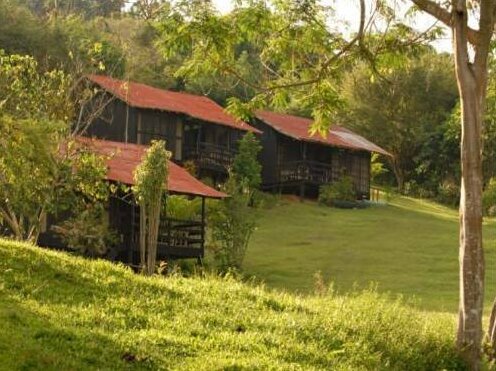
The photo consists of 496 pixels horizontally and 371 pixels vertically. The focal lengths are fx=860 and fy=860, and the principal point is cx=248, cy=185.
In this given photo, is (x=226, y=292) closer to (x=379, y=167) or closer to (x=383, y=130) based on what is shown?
(x=379, y=167)

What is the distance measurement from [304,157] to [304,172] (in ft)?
4.08

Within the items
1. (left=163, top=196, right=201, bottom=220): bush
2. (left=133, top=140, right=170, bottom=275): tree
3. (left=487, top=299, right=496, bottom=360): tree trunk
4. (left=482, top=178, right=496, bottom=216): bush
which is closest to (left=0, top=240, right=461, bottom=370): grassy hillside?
(left=487, top=299, right=496, bottom=360): tree trunk

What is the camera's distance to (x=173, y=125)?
121 feet

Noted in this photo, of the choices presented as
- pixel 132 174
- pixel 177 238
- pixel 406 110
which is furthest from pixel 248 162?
pixel 406 110

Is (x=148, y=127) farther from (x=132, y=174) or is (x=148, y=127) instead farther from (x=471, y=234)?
(x=471, y=234)

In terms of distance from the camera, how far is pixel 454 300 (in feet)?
67.6

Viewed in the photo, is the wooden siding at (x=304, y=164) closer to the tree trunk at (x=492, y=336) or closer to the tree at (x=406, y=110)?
the tree at (x=406, y=110)

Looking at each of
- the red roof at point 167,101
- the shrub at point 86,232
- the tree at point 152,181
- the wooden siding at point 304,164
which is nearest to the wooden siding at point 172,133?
the red roof at point 167,101

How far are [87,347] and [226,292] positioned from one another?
12.4ft

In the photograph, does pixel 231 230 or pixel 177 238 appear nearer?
pixel 177 238

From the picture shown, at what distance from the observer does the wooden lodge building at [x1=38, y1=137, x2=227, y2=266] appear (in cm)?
2341

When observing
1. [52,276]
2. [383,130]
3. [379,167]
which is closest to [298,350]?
[52,276]

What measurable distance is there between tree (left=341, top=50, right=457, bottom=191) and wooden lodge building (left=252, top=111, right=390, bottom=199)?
24.4 ft

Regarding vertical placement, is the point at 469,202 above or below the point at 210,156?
below
